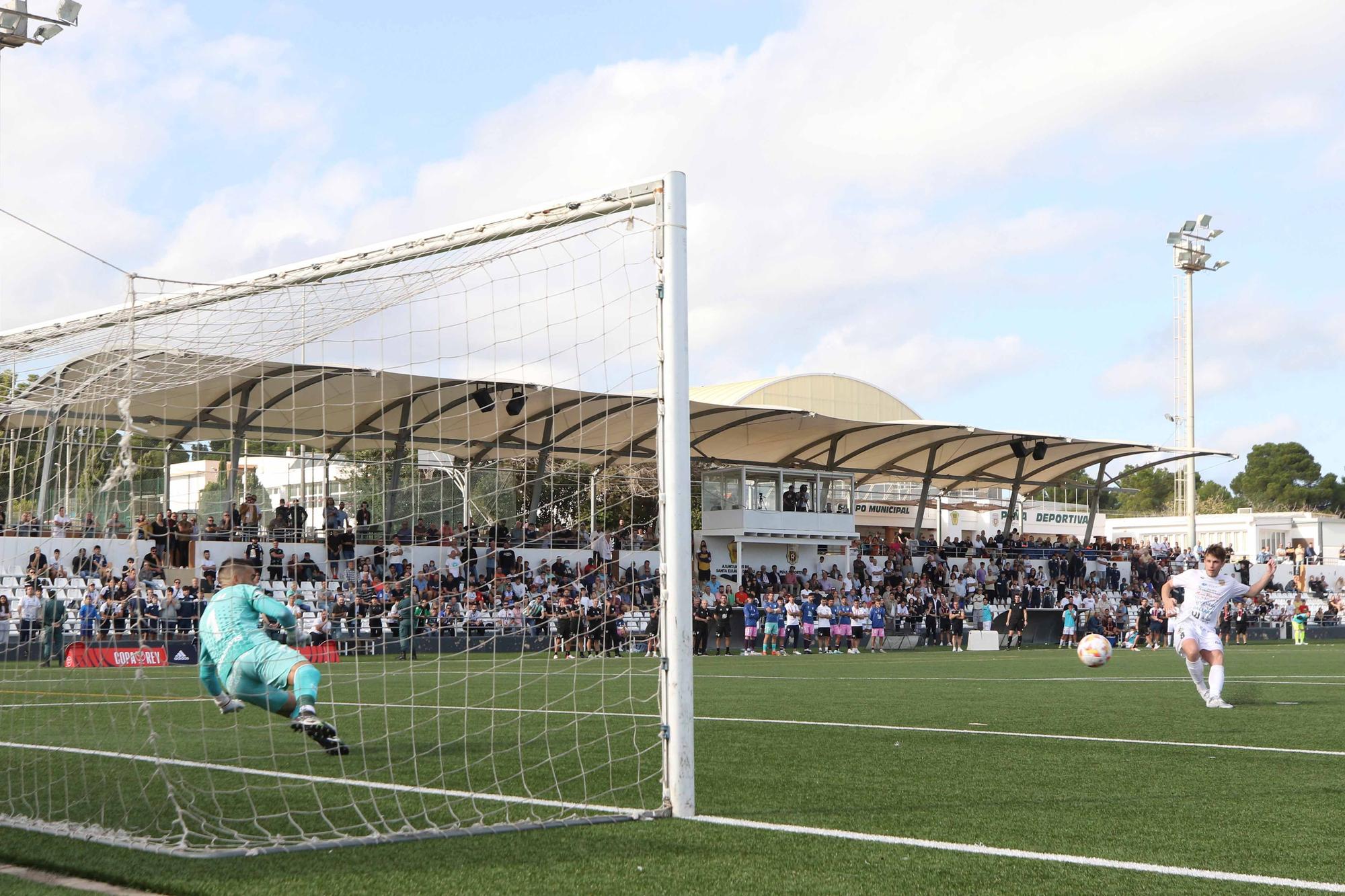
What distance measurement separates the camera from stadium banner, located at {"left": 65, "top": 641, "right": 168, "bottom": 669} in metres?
13.3

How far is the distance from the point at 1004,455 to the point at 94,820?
4246 cm

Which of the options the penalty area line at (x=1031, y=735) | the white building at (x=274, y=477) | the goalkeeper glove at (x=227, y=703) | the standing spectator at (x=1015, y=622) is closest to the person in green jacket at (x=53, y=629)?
the goalkeeper glove at (x=227, y=703)

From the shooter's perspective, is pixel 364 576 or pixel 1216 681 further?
pixel 364 576

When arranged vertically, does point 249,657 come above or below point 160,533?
below

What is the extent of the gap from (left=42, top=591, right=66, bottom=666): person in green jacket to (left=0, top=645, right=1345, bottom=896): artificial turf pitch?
348 mm

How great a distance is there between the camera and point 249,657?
8.30 metres

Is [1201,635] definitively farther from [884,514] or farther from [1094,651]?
[884,514]

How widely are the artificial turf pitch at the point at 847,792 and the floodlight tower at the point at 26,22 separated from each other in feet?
31.4

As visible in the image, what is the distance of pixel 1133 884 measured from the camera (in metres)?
5.01

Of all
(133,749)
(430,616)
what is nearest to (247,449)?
(430,616)

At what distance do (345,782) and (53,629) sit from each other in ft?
16.3

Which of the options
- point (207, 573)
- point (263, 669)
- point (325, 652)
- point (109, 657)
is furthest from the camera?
point (109, 657)

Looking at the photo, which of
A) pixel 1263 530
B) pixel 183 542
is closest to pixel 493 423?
pixel 183 542

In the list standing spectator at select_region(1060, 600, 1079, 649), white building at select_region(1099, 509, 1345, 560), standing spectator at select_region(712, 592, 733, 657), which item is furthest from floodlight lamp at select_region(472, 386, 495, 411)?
white building at select_region(1099, 509, 1345, 560)
